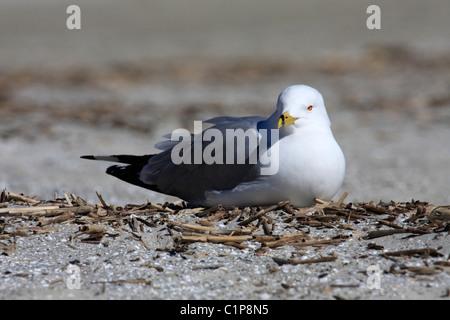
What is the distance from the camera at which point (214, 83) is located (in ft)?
47.9

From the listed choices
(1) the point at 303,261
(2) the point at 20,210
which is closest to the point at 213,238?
(1) the point at 303,261

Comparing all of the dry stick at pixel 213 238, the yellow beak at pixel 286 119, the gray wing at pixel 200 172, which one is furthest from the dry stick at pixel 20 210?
the yellow beak at pixel 286 119

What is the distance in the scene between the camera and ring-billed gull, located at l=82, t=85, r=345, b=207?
173 inches

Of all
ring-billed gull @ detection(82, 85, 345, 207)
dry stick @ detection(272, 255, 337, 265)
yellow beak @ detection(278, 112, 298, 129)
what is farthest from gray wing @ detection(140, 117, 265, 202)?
dry stick @ detection(272, 255, 337, 265)

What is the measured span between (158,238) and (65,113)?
7405 millimetres

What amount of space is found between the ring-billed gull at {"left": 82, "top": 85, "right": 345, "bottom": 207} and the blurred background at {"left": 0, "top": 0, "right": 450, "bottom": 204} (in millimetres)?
1768

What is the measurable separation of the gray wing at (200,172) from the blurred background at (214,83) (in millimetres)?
1244

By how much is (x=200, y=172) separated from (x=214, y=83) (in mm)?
9883

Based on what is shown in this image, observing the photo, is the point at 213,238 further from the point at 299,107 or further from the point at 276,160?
the point at 299,107

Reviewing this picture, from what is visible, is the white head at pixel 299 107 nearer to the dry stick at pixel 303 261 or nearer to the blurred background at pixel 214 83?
the dry stick at pixel 303 261

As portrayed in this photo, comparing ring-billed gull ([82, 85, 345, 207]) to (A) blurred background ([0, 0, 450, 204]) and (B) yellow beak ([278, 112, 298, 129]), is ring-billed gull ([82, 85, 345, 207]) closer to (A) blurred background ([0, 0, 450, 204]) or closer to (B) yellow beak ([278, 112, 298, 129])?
(B) yellow beak ([278, 112, 298, 129])
